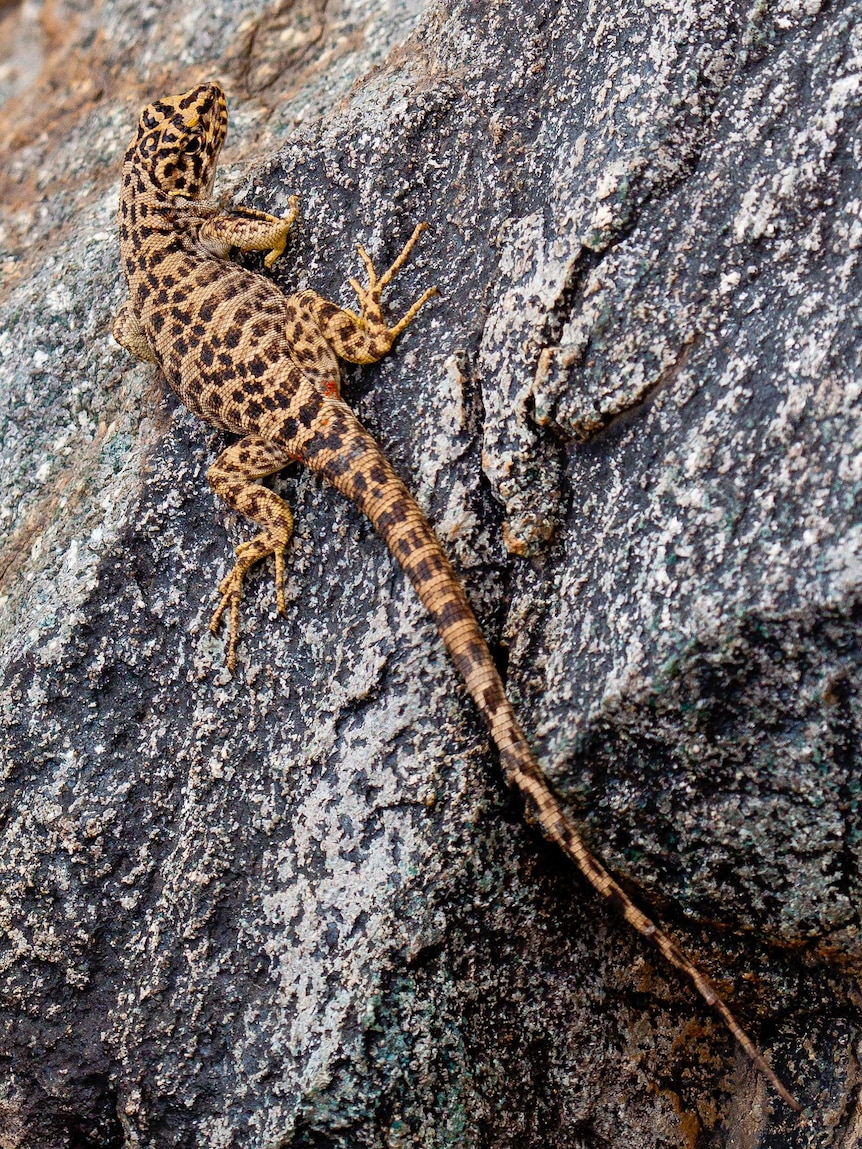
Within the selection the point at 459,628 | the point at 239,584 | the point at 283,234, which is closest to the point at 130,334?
the point at 283,234

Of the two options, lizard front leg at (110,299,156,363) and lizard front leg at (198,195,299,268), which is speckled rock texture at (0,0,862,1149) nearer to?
lizard front leg at (198,195,299,268)

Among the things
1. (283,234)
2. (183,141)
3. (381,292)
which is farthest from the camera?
(183,141)

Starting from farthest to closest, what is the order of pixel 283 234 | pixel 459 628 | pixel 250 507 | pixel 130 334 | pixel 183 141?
pixel 183 141, pixel 130 334, pixel 283 234, pixel 250 507, pixel 459 628

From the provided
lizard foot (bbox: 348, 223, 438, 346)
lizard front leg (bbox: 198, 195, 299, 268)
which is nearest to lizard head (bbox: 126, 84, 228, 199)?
lizard front leg (bbox: 198, 195, 299, 268)

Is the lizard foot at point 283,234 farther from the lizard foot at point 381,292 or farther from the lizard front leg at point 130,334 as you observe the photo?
the lizard front leg at point 130,334

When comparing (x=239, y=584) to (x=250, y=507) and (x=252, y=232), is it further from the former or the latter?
(x=252, y=232)
